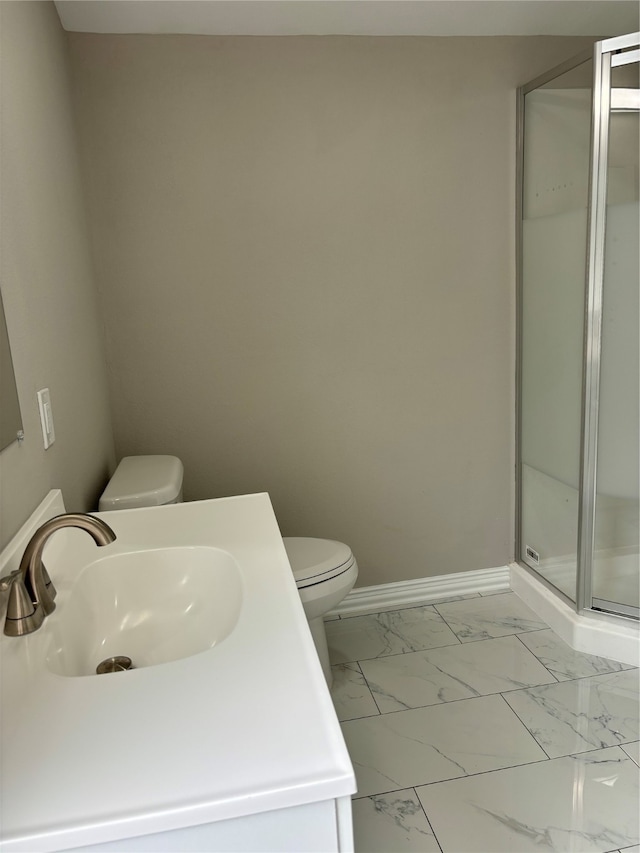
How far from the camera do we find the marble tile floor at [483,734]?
1684 millimetres

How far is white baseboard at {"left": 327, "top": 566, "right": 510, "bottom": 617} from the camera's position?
277cm

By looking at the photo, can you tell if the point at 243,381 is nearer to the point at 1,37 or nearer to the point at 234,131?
the point at 234,131

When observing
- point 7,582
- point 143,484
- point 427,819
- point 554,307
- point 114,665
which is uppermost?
point 554,307

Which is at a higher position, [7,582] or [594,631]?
[7,582]

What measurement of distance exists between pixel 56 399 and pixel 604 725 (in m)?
1.84

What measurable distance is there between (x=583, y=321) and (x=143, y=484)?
155cm

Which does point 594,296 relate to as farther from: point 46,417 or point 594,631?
point 46,417

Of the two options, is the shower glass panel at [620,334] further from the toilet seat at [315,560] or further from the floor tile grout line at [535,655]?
the toilet seat at [315,560]

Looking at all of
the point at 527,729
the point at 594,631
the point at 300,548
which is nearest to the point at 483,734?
the point at 527,729

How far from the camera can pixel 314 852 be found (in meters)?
0.75

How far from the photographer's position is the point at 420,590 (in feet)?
9.26

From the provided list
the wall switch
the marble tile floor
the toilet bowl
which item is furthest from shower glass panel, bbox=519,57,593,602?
the wall switch

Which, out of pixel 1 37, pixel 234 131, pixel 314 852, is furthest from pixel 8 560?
pixel 234 131

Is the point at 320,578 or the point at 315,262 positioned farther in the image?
the point at 315,262
